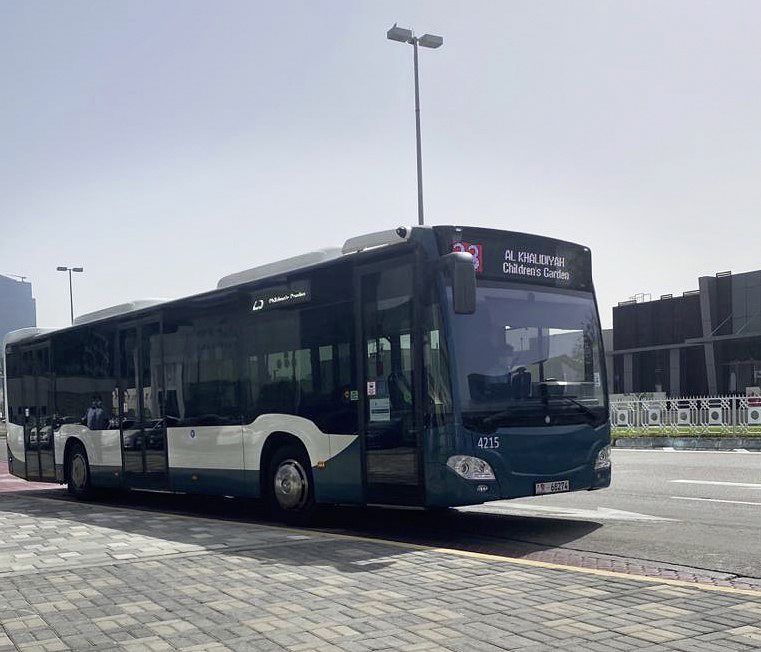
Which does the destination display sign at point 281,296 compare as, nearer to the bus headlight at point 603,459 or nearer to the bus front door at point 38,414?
the bus headlight at point 603,459

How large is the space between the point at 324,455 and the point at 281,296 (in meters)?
2.08

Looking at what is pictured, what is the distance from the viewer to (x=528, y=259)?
9711 mm

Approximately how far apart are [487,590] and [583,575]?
868mm

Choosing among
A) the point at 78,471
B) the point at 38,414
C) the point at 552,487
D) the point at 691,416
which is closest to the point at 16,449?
the point at 38,414

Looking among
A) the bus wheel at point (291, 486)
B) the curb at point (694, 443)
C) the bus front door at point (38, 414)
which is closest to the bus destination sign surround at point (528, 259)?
the bus wheel at point (291, 486)

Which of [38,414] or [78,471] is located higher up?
[38,414]

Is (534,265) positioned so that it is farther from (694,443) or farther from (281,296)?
(694,443)

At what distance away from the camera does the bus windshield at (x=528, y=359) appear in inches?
348

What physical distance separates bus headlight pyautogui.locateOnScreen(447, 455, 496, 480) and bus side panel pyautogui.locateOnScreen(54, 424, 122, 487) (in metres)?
7.23

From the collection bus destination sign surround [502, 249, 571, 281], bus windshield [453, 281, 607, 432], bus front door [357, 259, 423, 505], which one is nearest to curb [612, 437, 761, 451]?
bus windshield [453, 281, 607, 432]

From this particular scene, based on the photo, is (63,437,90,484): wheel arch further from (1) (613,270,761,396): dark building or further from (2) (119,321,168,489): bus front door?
(1) (613,270,761,396): dark building

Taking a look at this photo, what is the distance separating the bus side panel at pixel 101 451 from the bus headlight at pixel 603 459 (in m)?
7.76

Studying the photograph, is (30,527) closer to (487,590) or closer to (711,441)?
(487,590)

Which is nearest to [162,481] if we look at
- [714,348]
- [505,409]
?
[505,409]
